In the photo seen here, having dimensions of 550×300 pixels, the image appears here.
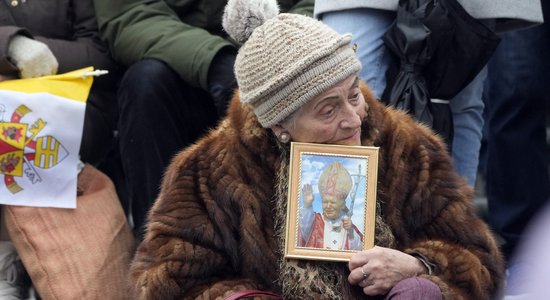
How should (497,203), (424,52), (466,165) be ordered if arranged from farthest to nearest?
(497,203), (466,165), (424,52)

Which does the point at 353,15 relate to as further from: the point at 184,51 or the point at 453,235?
the point at 453,235

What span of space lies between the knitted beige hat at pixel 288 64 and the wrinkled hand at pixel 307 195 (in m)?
0.20

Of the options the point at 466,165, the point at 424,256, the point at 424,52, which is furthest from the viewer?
the point at 466,165

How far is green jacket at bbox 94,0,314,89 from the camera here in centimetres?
366

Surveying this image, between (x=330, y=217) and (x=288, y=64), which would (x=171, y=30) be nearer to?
(x=288, y=64)

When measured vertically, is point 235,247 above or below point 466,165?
above

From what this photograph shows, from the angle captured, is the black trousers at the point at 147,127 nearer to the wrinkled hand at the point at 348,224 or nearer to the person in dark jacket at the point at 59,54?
the person in dark jacket at the point at 59,54

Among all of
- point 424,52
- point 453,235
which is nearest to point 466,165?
point 424,52

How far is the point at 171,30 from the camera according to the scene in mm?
3768

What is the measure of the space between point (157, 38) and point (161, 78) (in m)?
0.19

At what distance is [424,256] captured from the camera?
8.52 ft

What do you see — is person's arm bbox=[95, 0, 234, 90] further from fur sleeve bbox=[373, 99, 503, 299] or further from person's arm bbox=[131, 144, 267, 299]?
fur sleeve bbox=[373, 99, 503, 299]

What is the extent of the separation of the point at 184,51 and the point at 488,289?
159 centimetres

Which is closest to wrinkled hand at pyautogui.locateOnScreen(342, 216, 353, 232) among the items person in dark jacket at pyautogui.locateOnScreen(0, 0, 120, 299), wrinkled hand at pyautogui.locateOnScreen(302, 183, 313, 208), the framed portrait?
the framed portrait
